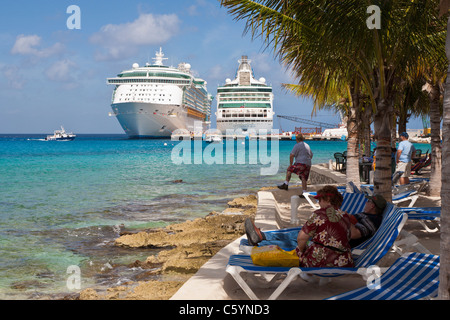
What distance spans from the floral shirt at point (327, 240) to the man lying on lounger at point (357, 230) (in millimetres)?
526

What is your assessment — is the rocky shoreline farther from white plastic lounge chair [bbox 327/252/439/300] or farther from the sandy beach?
white plastic lounge chair [bbox 327/252/439/300]

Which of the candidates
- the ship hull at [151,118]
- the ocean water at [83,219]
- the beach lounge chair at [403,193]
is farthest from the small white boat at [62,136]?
→ the beach lounge chair at [403,193]

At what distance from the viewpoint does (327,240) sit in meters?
3.63

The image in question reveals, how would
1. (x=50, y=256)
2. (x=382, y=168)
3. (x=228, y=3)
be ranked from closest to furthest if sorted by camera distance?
(x=382, y=168), (x=228, y=3), (x=50, y=256)

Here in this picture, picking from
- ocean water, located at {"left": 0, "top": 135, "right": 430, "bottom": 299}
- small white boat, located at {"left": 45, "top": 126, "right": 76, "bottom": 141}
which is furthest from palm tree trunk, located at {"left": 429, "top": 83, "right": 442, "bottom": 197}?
small white boat, located at {"left": 45, "top": 126, "right": 76, "bottom": 141}

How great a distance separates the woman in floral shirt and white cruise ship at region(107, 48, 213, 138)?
7627cm

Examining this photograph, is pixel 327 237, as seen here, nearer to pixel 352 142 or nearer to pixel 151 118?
pixel 352 142

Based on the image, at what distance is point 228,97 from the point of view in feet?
295

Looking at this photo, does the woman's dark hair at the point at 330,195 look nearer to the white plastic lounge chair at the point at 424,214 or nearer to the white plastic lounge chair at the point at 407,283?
the white plastic lounge chair at the point at 407,283

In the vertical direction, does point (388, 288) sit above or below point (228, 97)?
below

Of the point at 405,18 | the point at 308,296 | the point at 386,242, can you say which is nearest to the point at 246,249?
the point at 308,296
